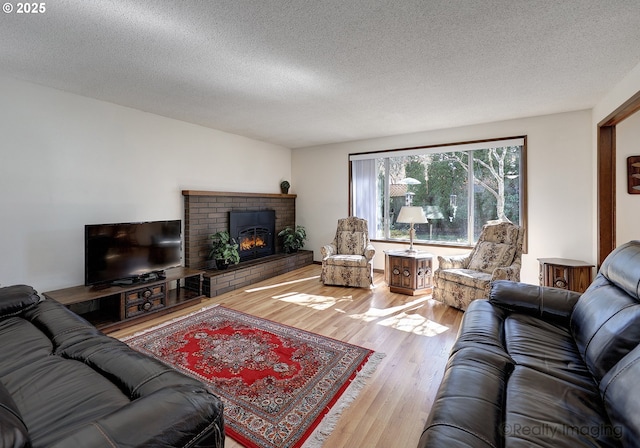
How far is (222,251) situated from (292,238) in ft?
5.85

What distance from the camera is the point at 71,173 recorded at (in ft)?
10.9

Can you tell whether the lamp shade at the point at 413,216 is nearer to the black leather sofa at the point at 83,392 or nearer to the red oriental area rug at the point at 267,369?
the red oriental area rug at the point at 267,369

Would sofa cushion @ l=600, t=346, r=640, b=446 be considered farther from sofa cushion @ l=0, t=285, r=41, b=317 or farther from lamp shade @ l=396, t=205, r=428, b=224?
sofa cushion @ l=0, t=285, r=41, b=317

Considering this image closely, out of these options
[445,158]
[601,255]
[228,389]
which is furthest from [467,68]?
[228,389]

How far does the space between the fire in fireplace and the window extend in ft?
5.49

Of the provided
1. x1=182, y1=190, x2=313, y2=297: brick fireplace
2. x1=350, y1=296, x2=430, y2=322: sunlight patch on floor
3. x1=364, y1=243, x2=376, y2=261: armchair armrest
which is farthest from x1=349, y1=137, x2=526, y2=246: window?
x1=182, y1=190, x2=313, y2=297: brick fireplace

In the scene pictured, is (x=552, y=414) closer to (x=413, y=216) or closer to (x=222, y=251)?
(x=413, y=216)

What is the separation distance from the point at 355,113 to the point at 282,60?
167 cm

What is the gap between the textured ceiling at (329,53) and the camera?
1.90 m

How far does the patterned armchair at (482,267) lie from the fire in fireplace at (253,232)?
3174mm

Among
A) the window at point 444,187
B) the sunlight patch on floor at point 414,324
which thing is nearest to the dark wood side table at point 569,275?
the window at point 444,187

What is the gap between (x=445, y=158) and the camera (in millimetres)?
4980

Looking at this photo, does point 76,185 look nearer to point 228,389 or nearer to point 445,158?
point 228,389

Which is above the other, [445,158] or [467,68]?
[467,68]
